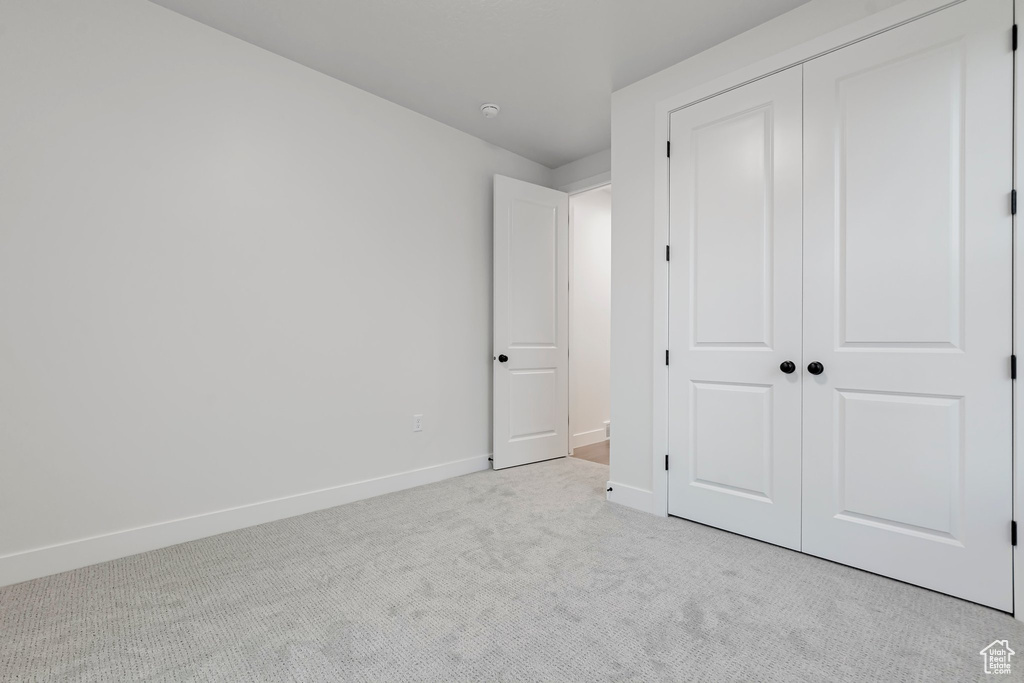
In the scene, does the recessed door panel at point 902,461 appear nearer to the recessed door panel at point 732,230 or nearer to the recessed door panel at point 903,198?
the recessed door panel at point 903,198

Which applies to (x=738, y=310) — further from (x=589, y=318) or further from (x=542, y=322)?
(x=589, y=318)

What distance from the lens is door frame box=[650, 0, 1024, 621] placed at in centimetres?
168

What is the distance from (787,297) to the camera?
2238 millimetres

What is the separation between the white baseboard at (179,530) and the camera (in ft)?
6.37

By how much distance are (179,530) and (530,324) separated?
2.61 m

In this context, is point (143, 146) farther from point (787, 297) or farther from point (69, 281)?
point (787, 297)

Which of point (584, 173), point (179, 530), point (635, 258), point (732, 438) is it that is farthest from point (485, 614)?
point (584, 173)

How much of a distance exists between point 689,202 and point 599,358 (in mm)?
2448

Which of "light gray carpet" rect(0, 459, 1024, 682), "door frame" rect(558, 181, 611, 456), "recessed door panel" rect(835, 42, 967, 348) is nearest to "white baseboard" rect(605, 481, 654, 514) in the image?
"light gray carpet" rect(0, 459, 1024, 682)

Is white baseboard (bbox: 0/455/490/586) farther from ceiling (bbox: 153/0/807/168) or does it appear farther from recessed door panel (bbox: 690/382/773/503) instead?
ceiling (bbox: 153/0/807/168)

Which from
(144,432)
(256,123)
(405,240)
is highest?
(256,123)

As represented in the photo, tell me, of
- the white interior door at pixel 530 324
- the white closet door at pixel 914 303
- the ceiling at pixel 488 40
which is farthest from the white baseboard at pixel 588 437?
the ceiling at pixel 488 40

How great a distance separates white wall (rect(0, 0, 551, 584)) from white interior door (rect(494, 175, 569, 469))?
53 cm

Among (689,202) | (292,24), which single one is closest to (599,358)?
(689,202)
